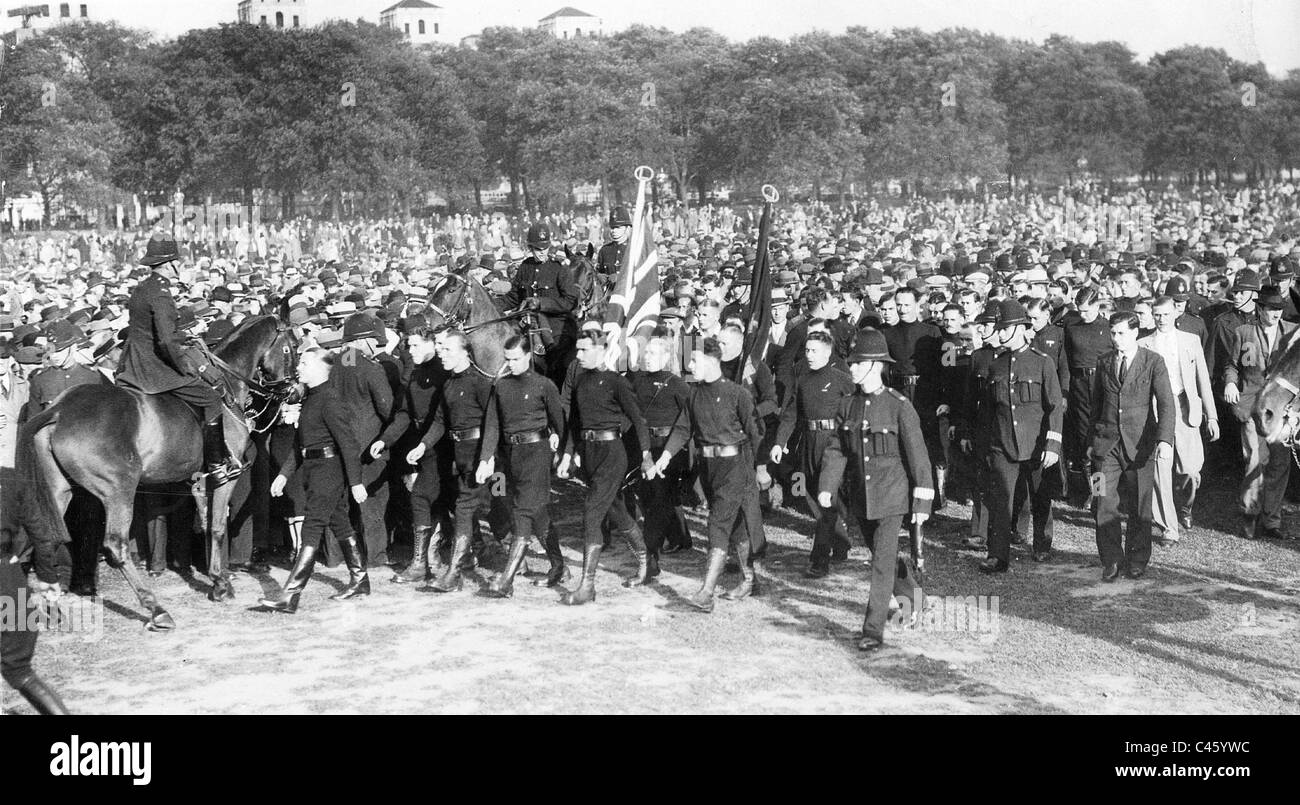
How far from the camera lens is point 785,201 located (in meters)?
60.3

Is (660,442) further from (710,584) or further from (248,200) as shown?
(248,200)

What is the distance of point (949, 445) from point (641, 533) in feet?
10.6

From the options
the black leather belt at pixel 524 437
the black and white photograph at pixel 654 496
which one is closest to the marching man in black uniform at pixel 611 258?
the black and white photograph at pixel 654 496

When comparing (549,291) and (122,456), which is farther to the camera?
(549,291)

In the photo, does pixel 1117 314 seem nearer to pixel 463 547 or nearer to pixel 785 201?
pixel 463 547

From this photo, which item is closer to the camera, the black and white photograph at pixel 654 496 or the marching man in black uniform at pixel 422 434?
the black and white photograph at pixel 654 496

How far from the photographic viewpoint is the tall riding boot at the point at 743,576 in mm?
11062

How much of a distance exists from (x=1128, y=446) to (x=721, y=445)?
3.17 m

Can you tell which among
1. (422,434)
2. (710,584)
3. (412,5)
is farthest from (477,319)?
(412,5)

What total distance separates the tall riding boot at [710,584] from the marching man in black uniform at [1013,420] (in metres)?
2.33

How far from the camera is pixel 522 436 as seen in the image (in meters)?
11.0

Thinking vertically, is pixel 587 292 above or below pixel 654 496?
above

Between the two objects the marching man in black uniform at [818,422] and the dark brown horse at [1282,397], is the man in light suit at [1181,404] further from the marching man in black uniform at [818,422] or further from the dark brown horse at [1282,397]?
the dark brown horse at [1282,397]

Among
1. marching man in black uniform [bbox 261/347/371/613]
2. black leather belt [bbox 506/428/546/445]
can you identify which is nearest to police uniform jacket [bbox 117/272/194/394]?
marching man in black uniform [bbox 261/347/371/613]
